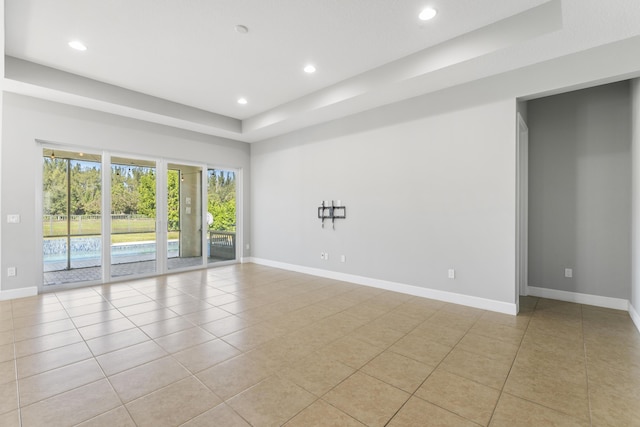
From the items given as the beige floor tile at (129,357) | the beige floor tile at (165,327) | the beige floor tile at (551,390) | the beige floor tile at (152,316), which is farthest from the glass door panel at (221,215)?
the beige floor tile at (551,390)

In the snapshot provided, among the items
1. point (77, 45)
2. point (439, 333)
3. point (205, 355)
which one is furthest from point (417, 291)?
point (77, 45)

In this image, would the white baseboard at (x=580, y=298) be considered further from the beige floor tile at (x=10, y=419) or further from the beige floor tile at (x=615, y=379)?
the beige floor tile at (x=10, y=419)

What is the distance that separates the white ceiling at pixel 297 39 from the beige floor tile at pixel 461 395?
3151 millimetres

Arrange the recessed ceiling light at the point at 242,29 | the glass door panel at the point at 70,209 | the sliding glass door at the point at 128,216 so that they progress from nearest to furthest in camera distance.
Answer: the recessed ceiling light at the point at 242,29
the glass door panel at the point at 70,209
the sliding glass door at the point at 128,216

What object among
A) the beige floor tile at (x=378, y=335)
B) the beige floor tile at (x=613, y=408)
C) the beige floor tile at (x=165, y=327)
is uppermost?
the beige floor tile at (x=165, y=327)

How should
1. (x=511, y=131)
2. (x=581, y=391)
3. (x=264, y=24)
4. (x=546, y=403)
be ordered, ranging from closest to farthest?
(x=546, y=403)
(x=581, y=391)
(x=264, y=24)
(x=511, y=131)

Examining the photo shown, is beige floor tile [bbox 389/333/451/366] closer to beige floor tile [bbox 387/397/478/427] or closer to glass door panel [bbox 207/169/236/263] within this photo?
beige floor tile [bbox 387/397/478/427]

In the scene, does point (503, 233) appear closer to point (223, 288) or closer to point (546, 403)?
point (546, 403)

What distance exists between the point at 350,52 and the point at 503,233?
2951 mm

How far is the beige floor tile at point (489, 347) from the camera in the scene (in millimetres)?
2635

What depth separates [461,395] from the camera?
2.08 meters

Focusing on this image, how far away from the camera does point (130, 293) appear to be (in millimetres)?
4625

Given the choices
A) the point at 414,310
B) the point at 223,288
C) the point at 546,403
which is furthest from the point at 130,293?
the point at 546,403

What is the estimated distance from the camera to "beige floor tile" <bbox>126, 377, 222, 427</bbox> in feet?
5.99
